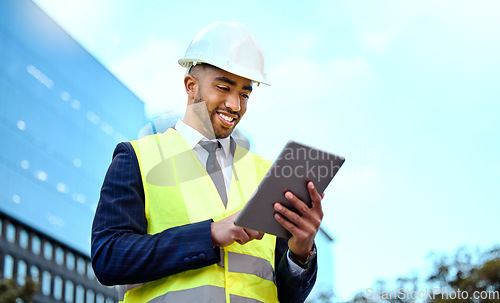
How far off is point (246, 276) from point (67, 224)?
6494 centimetres

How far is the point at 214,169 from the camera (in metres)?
2.64

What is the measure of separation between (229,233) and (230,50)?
804mm

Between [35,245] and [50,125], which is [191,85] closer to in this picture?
[50,125]

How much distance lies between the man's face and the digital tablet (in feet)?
Result: 2.02

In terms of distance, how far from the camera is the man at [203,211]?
7.43 feet

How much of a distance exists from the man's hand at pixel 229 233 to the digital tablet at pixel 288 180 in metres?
0.05

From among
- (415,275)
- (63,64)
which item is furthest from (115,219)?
(63,64)

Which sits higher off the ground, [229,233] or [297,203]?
[297,203]

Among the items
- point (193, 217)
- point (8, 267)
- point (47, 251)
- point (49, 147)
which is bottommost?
point (8, 267)

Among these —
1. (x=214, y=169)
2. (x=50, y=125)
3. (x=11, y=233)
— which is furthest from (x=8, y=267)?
(x=214, y=169)

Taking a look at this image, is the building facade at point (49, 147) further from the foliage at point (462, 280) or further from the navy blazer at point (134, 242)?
the navy blazer at point (134, 242)

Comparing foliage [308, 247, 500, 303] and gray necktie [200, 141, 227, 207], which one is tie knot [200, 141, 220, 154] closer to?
gray necktie [200, 141, 227, 207]

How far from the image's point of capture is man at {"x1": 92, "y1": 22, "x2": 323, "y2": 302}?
7.43ft

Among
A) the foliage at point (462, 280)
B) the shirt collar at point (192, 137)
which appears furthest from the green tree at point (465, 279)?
the shirt collar at point (192, 137)
